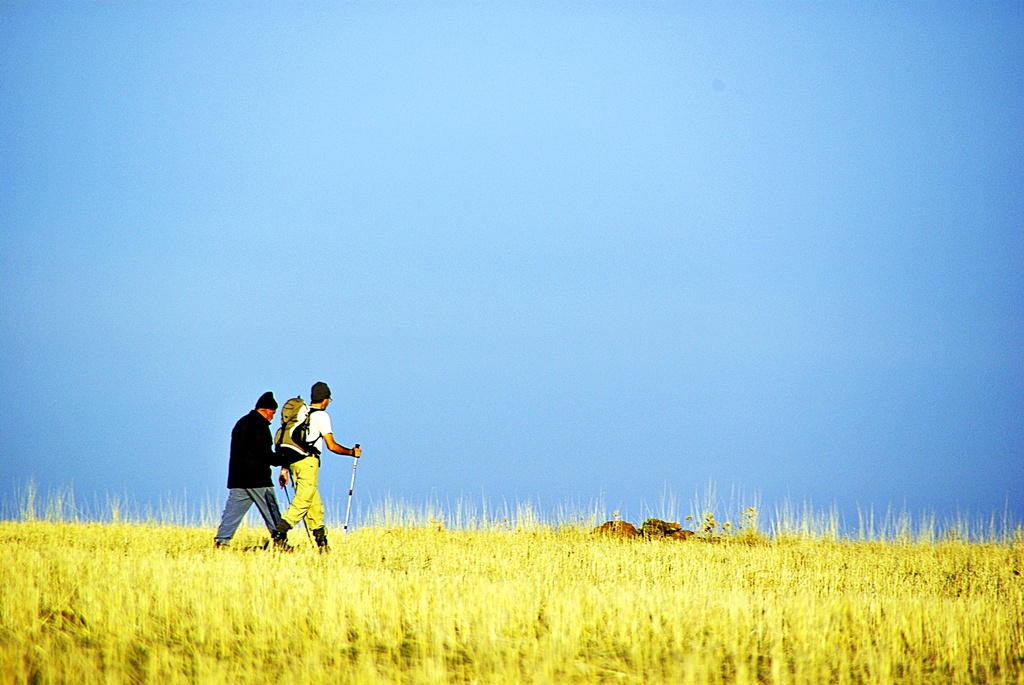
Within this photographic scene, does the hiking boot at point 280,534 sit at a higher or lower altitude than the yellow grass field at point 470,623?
higher

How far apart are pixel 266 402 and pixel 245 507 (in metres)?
1.49

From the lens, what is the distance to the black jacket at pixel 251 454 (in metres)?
13.7

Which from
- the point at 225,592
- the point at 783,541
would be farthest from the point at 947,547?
the point at 225,592

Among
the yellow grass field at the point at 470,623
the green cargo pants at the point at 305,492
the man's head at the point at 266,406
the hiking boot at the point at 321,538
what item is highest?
the man's head at the point at 266,406

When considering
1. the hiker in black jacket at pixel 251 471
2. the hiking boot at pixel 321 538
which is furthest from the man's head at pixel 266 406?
the hiking boot at pixel 321 538

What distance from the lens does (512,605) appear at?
9.55m

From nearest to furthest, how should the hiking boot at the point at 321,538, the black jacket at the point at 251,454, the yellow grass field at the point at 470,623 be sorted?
the yellow grass field at the point at 470,623 < the black jacket at the point at 251,454 < the hiking boot at the point at 321,538

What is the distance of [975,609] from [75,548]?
11448 mm

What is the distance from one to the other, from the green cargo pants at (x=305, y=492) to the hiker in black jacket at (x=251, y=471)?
29cm

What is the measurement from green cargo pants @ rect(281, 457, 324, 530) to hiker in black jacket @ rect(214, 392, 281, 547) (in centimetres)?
29

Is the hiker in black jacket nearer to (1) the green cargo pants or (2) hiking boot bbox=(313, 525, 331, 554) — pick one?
(1) the green cargo pants

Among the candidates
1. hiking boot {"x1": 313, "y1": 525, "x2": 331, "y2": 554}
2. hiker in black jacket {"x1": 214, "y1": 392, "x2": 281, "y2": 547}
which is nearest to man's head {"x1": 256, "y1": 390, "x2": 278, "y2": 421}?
hiker in black jacket {"x1": 214, "y1": 392, "x2": 281, "y2": 547}

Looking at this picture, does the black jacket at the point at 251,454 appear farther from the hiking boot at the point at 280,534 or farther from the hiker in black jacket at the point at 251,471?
the hiking boot at the point at 280,534

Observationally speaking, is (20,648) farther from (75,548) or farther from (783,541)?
(783,541)
